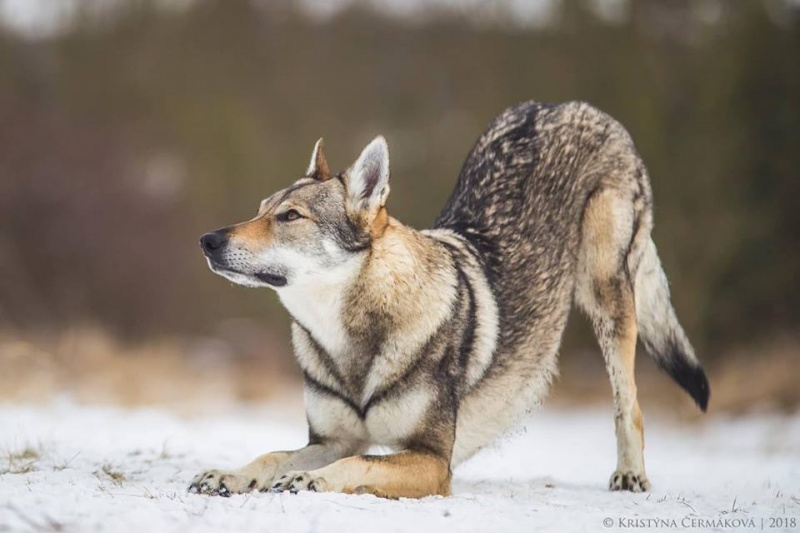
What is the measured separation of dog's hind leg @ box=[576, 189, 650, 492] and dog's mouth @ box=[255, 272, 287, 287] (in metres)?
2.39

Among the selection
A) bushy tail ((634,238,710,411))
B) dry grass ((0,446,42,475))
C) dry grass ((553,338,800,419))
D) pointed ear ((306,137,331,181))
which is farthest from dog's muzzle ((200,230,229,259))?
dry grass ((553,338,800,419))

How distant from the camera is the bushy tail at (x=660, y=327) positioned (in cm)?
654

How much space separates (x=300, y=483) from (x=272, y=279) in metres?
1.10

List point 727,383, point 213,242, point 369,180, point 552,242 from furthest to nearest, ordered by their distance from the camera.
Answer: point 727,383, point 552,242, point 369,180, point 213,242

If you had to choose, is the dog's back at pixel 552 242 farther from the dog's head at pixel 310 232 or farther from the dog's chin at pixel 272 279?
the dog's chin at pixel 272 279

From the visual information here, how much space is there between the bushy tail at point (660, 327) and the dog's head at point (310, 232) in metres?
2.46

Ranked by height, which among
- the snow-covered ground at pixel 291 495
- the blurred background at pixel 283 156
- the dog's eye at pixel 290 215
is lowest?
the snow-covered ground at pixel 291 495

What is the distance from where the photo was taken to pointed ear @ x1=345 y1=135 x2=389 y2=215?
5.07m

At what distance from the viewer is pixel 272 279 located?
15.8 ft

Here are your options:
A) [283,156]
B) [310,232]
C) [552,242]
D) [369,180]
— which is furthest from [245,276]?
[283,156]

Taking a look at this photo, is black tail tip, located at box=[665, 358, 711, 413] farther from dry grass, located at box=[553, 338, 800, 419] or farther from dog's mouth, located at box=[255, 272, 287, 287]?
dry grass, located at box=[553, 338, 800, 419]

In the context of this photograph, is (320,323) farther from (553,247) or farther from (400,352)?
(553,247)

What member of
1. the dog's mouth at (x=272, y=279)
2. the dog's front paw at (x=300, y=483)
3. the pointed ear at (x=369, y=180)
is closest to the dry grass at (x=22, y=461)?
the dog's front paw at (x=300, y=483)

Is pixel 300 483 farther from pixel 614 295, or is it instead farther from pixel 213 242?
pixel 614 295
